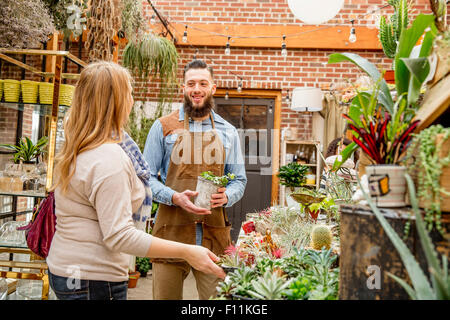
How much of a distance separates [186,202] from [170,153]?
0.38 metres

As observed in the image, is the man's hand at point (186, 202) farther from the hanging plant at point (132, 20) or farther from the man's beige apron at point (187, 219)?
the hanging plant at point (132, 20)

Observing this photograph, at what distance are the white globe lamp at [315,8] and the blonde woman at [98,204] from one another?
1.84 m

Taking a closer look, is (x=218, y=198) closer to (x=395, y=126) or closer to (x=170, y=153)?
(x=170, y=153)

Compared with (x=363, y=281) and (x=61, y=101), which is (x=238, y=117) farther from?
(x=363, y=281)

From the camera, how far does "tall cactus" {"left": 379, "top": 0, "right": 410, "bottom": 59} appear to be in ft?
4.56

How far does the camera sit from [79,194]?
1198 millimetres

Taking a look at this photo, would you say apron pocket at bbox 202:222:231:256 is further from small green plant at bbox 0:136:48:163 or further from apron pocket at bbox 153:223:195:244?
small green plant at bbox 0:136:48:163

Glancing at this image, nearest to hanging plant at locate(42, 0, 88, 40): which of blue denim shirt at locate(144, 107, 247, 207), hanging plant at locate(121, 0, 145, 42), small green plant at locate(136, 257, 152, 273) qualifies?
hanging plant at locate(121, 0, 145, 42)

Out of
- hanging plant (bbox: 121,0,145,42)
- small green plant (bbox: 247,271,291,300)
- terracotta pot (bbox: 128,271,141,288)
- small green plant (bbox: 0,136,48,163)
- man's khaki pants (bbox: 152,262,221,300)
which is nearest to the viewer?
small green plant (bbox: 247,271,291,300)

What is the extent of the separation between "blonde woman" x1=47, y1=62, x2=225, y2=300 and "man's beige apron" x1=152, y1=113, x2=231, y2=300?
0.69m

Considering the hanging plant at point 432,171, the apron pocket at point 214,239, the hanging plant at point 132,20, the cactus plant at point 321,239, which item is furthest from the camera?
the hanging plant at point 132,20

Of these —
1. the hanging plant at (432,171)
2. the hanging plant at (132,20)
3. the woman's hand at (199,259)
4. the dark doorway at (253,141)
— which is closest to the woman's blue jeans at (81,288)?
the woman's hand at (199,259)

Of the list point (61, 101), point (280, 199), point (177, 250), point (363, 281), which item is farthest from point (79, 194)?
point (280, 199)

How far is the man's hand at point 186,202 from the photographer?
1796 millimetres
